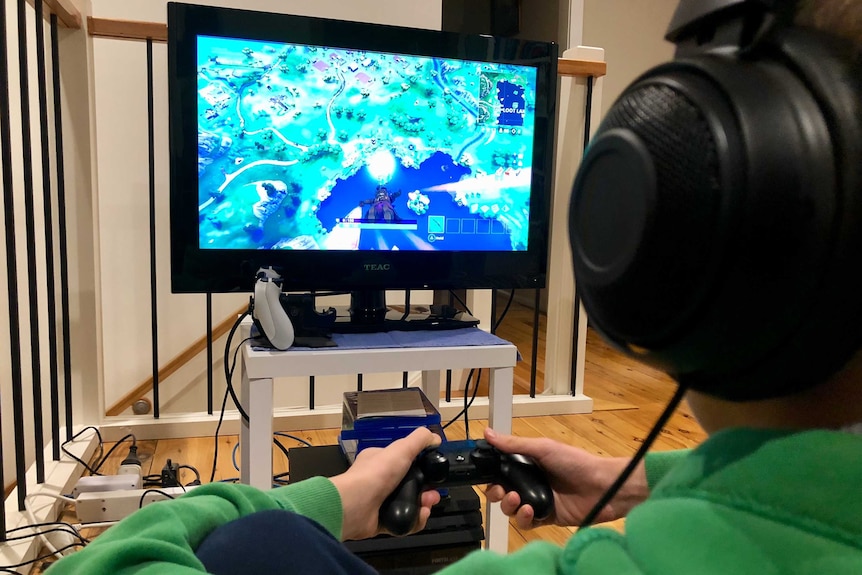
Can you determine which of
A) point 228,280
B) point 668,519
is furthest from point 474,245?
point 668,519

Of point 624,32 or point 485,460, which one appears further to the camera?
point 624,32

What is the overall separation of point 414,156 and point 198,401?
1431 mm

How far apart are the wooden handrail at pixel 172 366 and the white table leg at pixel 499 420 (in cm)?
121

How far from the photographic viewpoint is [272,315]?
1.09 metres

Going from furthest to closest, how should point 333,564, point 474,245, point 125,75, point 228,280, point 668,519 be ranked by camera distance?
point 125,75
point 474,245
point 228,280
point 333,564
point 668,519

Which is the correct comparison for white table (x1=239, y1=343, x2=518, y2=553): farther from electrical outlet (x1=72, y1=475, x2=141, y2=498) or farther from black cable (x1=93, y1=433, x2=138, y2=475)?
black cable (x1=93, y1=433, x2=138, y2=475)

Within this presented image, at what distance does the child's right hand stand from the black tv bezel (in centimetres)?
65

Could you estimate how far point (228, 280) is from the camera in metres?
1.26

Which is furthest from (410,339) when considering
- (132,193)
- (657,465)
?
(132,193)

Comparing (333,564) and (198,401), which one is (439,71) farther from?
(198,401)

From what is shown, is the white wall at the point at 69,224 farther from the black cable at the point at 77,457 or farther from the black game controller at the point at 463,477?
the black game controller at the point at 463,477

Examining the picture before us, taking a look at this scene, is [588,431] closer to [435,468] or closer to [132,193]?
[435,468]

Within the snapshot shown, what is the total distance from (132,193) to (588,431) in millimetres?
1609

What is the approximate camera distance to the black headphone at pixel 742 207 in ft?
0.85
